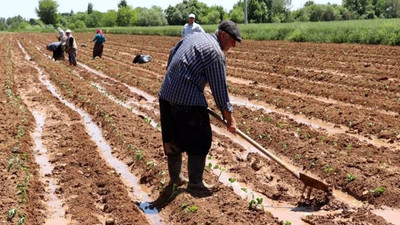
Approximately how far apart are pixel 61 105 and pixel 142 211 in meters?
6.20

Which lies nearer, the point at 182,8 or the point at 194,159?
the point at 194,159

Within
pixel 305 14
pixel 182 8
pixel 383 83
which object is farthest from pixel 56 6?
pixel 383 83

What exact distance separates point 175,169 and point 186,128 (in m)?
0.63

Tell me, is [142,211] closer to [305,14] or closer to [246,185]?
[246,185]

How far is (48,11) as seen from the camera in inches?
4033

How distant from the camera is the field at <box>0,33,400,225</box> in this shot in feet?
16.0

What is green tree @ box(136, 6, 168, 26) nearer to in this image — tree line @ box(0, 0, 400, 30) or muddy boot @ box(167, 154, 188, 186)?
tree line @ box(0, 0, 400, 30)

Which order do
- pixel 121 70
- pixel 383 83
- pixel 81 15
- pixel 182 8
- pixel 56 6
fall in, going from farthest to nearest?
pixel 81 15, pixel 56 6, pixel 182 8, pixel 121 70, pixel 383 83

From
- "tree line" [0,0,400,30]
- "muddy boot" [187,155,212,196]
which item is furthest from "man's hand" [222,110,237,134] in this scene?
"tree line" [0,0,400,30]

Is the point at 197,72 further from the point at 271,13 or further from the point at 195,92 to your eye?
the point at 271,13

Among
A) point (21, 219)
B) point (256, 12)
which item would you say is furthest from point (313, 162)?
point (256, 12)

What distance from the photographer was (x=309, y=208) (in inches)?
198

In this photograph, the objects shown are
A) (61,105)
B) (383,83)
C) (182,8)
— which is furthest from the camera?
(182,8)

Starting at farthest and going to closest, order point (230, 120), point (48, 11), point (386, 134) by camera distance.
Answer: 1. point (48, 11)
2. point (386, 134)
3. point (230, 120)
